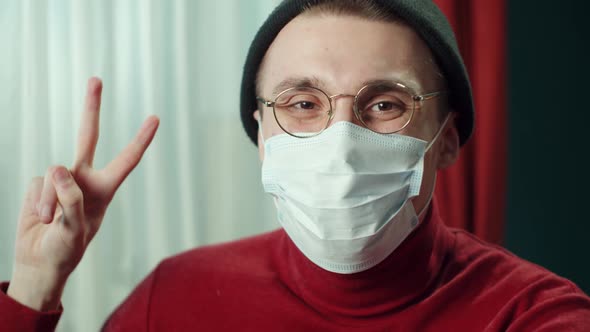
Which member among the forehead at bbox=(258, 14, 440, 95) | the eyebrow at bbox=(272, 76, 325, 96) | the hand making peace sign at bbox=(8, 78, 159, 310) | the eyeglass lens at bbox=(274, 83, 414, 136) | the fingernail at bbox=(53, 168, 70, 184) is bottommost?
the hand making peace sign at bbox=(8, 78, 159, 310)

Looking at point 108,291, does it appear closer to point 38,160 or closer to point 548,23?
point 38,160

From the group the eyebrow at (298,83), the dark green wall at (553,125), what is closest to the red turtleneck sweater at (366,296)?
the eyebrow at (298,83)

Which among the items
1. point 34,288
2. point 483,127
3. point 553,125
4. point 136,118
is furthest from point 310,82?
point 553,125

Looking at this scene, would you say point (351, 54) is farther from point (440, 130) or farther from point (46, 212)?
point (46, 212)

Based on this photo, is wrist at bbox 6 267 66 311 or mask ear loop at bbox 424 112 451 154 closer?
wrist at bbox 6 267 66 311

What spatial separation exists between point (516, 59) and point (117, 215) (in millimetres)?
1708

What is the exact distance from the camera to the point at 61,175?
1.12 meters

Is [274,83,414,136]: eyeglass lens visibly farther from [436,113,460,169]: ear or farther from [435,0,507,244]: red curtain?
[435,0,507,244]: red curtain

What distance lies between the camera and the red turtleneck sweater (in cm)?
122

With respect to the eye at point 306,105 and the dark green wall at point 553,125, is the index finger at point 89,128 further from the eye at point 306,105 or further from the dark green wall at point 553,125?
the dark green wall at point 553,125

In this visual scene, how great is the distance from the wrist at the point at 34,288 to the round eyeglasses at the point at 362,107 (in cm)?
59

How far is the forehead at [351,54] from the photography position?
1229 millimetres

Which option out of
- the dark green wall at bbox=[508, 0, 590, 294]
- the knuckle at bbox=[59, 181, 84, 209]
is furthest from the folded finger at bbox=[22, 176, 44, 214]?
the dark green wall at bbox=[508, 0, 590, 294]

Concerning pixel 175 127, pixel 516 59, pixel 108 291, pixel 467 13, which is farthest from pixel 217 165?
pixel 516 59
